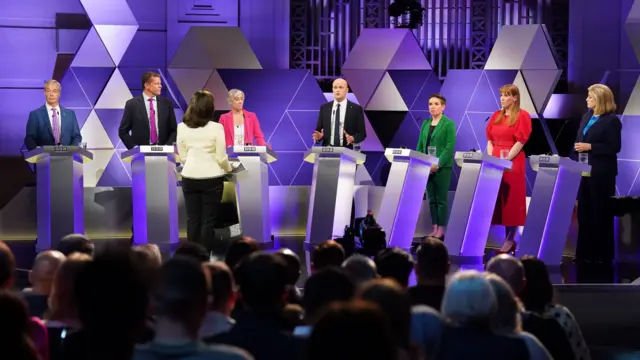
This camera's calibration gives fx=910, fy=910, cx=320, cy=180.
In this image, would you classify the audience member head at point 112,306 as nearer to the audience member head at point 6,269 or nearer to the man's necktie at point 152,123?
the audience member head at point 6,269

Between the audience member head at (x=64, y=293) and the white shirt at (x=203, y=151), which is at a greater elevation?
the white shirt at (x=203, y=151)

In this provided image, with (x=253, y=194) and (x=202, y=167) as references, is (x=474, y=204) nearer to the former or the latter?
(x=253, y=194)

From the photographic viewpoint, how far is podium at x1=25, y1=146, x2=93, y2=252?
7.33 meters

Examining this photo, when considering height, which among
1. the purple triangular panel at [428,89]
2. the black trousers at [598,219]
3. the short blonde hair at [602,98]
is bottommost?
the black trousers at [598,219]

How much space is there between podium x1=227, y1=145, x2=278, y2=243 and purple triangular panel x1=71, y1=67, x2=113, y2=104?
8.15ft

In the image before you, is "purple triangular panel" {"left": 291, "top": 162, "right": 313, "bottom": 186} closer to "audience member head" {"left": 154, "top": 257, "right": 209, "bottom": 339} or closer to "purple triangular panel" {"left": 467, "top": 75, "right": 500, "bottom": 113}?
"purple triangular panel" {"left": 467, "top": 75, "right": 500, "bottom": 113}

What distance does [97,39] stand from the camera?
9.50m

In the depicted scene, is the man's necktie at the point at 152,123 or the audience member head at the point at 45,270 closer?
the audience member head at the point at 45,270

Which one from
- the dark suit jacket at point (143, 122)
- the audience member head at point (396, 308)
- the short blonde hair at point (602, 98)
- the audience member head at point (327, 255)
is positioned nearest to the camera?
the audience member head at point (396, 308)

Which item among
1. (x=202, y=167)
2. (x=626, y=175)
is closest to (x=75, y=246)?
(x=202, y=167)

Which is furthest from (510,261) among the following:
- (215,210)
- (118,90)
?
(118,90)

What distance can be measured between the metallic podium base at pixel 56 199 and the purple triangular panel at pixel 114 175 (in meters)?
1.90

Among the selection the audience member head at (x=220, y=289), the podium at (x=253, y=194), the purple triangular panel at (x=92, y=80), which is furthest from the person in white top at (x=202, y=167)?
the audience member head at (x=220, y=289)

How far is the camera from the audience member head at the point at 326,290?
2752mm
